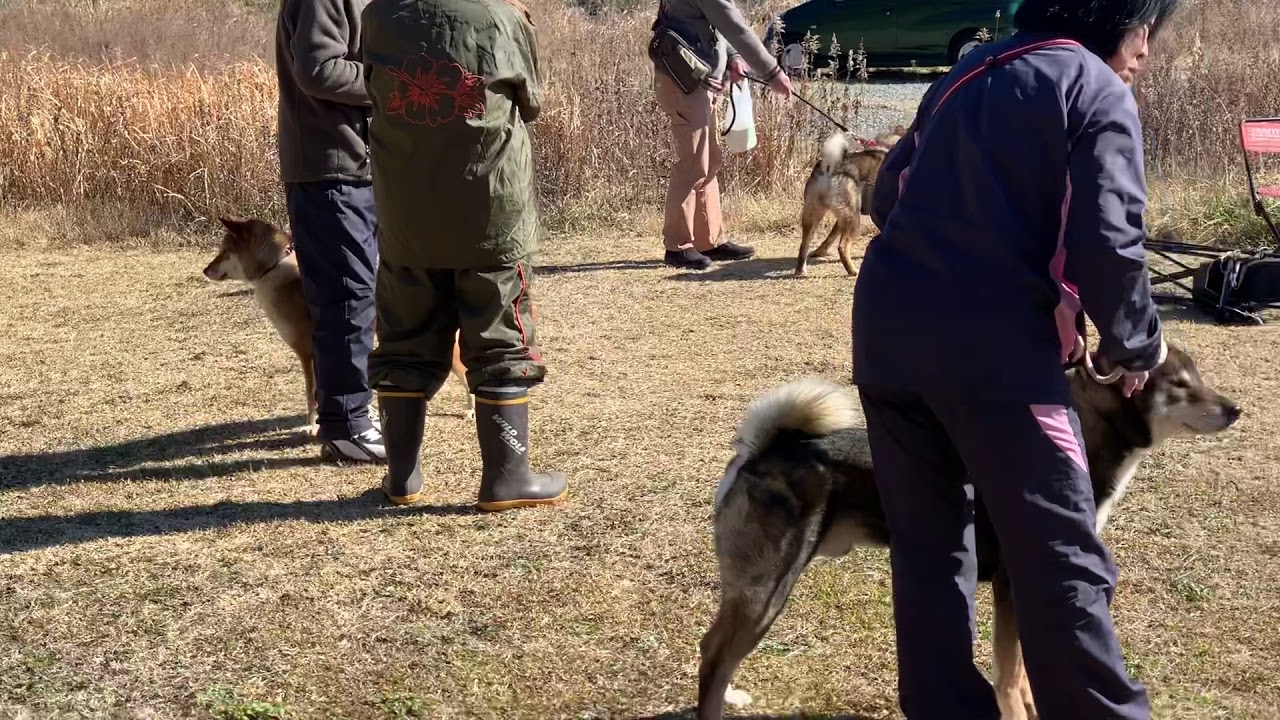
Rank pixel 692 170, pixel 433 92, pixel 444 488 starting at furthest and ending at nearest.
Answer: pixel 692 170 < pixel 444 488 < pixel 433 92

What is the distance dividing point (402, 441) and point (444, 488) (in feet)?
1.32

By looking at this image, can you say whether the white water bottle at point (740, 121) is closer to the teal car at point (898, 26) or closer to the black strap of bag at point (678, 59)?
the black strap of bag at point (678, 59)

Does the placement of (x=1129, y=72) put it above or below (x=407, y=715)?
above

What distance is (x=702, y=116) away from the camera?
25.2 feet

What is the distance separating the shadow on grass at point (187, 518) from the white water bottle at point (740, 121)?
4683mm

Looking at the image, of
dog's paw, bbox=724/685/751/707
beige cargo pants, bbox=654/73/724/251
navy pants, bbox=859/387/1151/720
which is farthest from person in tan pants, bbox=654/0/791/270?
navy pants, bbox=859/387/1151/720

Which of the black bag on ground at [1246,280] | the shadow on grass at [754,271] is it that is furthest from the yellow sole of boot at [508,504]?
the black bag on ground at [1246,280]

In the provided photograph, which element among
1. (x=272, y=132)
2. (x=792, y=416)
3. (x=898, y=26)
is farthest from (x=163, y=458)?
(x=898, y=26)

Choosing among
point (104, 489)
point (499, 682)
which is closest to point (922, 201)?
point (499, 682)

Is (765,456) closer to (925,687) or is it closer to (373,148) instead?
(925,687)

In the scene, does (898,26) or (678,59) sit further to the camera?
(898,26)

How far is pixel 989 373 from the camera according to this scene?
6.87 feet

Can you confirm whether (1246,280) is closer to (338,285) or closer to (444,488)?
(444,488)

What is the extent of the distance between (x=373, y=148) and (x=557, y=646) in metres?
1.73
